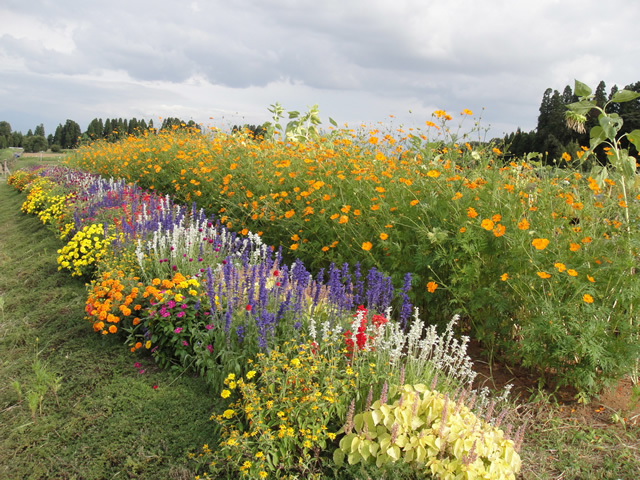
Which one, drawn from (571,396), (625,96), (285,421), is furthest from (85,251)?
(625,96)

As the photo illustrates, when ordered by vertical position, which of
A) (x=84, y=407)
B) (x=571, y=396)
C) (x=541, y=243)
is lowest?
(x=84, y=407)

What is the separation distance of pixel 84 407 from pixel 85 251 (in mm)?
→ 2370

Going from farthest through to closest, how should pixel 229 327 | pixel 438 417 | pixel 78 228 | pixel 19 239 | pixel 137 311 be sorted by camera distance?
pixel 19 239, pixel 78 228, pixel 137 311, pixel 229 327, pixel 438 417

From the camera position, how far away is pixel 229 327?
2.92m

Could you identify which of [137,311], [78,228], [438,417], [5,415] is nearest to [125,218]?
[78,228]

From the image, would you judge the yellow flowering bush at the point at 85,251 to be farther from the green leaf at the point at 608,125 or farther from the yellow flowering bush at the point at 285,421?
the green leaf at the point at 608,125

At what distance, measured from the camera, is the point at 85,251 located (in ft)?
16.3

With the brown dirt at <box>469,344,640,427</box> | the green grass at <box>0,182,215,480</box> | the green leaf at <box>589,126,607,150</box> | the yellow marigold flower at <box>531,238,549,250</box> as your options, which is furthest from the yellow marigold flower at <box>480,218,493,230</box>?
the green grass at <box>0,182,215,480</box>

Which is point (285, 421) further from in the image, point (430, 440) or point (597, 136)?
point (597, 136)

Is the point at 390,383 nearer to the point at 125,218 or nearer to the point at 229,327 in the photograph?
the point at 229,327

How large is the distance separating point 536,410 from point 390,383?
1252mm

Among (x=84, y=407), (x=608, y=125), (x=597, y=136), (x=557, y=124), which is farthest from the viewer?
(x=557, y=124)

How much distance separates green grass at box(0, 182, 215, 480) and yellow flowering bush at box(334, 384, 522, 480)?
924mm

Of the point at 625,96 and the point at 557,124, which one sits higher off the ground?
the point at 557,124
